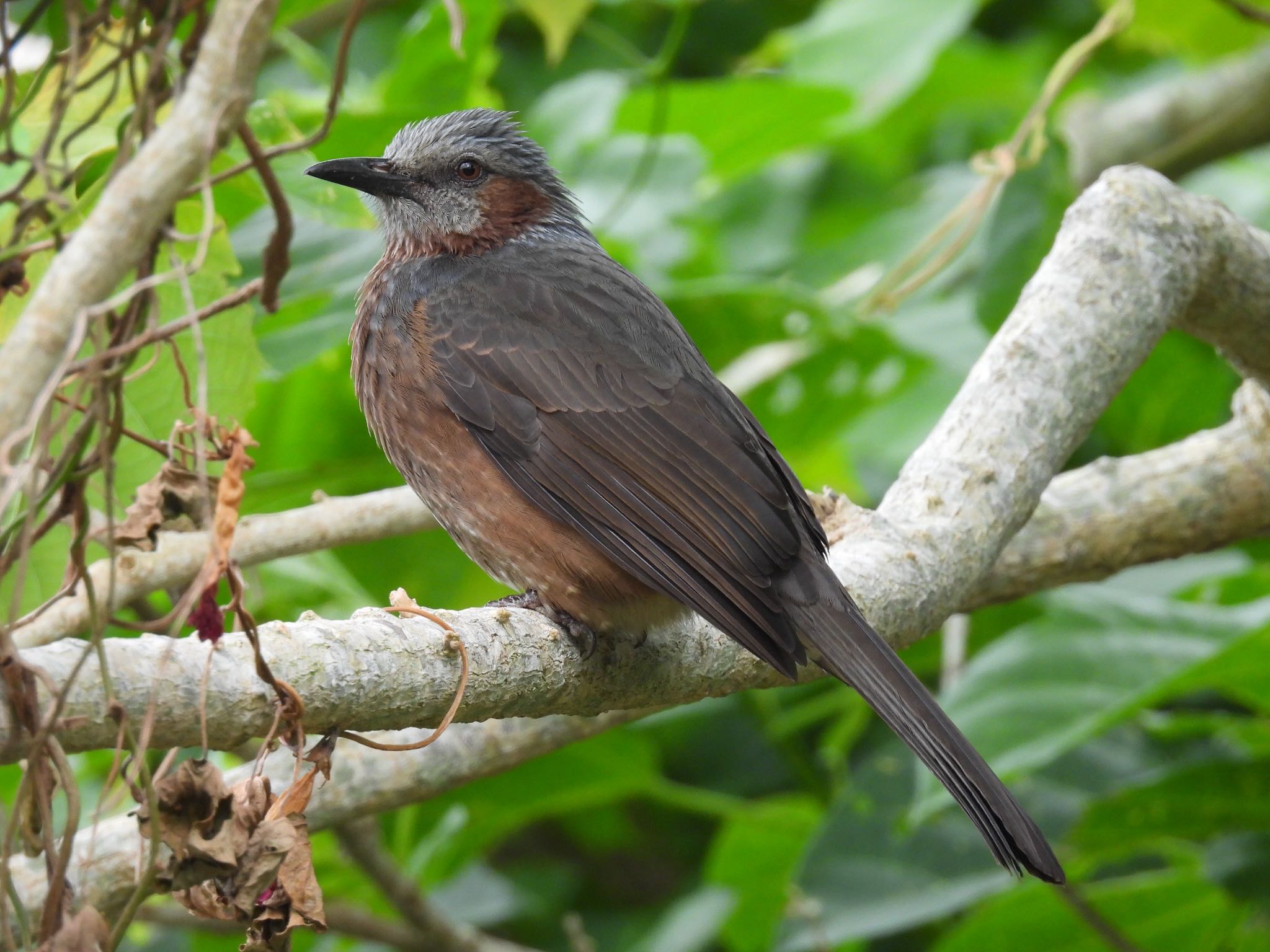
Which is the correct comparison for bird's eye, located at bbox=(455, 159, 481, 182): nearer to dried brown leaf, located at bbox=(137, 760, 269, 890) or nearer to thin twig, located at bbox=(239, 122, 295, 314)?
thin twig, located at bbox=(239, 122, 295, 314)

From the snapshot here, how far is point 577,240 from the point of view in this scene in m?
3.74

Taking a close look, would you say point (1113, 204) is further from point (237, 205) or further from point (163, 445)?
point (163, 445)

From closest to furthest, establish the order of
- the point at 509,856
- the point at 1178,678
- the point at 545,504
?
1. the point at 545,504
2. the point at 1178,678
3. the point at 509,856

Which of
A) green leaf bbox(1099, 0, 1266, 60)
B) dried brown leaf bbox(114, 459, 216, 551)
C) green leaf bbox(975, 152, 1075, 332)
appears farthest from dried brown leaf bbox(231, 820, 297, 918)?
green leaf bbox(1099, 0, 1266, 60)

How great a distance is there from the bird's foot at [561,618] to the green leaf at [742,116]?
219 centimetres

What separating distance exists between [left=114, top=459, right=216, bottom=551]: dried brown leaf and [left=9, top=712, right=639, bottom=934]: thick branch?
1.03 m

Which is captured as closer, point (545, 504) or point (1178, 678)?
point (545, 504)

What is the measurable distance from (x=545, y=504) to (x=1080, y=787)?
215 cm

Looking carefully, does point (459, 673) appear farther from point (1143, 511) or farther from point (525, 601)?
point (1143, 511)

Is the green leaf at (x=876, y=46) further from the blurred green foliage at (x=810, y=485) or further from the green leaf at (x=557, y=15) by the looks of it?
the green leaf at (x=557, y=15)

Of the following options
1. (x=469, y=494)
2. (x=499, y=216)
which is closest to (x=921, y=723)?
(x=469, y=494)

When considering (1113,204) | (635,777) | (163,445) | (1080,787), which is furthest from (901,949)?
(163,445)

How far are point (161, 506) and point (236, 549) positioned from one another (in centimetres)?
127

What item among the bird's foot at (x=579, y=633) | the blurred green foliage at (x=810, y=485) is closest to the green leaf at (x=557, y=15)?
the blurred green foliage at (x=810, y=485)
